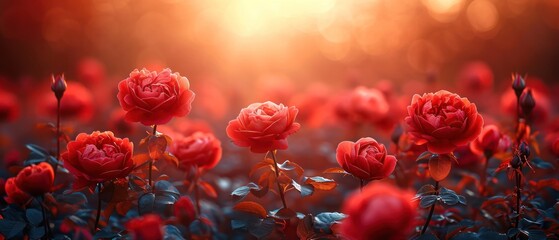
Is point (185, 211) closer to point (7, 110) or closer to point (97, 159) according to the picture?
point (97, 159)

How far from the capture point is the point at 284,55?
999 cm

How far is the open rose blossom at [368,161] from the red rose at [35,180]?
87cm

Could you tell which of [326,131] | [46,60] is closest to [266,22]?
[46,60]

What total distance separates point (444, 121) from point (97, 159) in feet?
3.08

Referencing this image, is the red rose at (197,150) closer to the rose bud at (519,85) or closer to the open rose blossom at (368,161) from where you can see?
the open rose blossom at (368,161)

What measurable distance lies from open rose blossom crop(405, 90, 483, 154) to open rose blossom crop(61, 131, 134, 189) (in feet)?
2.62

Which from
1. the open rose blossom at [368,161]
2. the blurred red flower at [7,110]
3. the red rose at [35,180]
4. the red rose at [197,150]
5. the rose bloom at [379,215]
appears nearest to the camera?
the rose bloom at [379,215]

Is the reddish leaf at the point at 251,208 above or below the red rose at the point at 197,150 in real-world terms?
below

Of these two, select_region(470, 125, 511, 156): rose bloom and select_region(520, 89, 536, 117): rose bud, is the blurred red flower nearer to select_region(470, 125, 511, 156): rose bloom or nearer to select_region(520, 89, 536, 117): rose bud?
select_region(470, 125, 511, 156): rose bloom

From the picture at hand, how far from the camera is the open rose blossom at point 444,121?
1.42 meters

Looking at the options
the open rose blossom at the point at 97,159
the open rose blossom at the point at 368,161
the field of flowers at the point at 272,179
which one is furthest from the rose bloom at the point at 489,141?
the open rose blossom at the point at 97,159

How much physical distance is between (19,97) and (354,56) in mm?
5718

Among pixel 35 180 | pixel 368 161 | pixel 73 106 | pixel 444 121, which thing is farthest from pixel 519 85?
pixel 73 106

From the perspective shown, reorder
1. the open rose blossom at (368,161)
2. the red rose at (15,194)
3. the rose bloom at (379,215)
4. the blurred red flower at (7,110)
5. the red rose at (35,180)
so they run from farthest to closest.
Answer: the blurred red flower at (7,110)
the red rose at (15,194)
the red rose at (35,180)
the open rose blossom at (368,161)
the rose bloom at (379,215)
